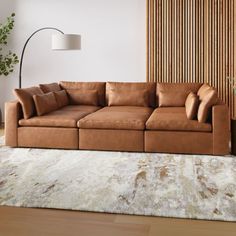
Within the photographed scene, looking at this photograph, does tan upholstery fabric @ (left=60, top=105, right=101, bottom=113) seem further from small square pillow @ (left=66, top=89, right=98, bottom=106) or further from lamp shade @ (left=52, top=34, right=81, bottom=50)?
lamp shade @ (left=52, top=34, right=81, bottom=50)

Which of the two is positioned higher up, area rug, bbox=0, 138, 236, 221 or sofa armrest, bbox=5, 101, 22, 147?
sofa armrest, bbox=5, 101, 22, 147

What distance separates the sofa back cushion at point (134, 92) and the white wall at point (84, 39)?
748 mm

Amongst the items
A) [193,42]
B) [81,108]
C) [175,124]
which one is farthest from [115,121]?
[193,42]

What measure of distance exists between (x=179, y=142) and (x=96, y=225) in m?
2.14

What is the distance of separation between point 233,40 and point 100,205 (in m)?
4.07

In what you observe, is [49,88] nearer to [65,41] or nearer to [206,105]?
[65,41]

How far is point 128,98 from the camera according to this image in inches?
Result: 222

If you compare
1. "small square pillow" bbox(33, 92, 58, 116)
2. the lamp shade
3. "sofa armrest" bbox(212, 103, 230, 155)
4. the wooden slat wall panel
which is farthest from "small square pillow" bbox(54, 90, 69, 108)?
"sofa armrest" bbox(212, 103, 230, 155)

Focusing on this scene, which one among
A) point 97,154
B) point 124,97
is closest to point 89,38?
point 124,97

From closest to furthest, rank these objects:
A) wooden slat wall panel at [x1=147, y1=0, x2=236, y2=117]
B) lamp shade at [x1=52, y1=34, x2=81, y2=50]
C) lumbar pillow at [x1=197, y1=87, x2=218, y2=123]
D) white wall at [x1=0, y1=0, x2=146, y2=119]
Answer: lumbar pillow at [x1=197, y1=87, x2=218, y2=123], lamp shade at [x1=52, y1=34, x2=81, y2=50], wooden slat wall panel at [x1=147, y1=0, x2=236, y2=117], white wall at [x1=0, y1=0, x2=146, y2=119]

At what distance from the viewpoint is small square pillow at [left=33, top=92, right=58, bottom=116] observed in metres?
4.93

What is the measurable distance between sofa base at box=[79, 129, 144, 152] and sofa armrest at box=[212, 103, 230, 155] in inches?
34.6

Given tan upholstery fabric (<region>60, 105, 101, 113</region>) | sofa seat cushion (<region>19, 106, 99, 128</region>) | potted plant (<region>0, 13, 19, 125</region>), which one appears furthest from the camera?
potted plant (<region>0, 13, 19, 125</region>)

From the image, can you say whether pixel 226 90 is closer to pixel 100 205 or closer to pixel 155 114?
pixel 155 114
